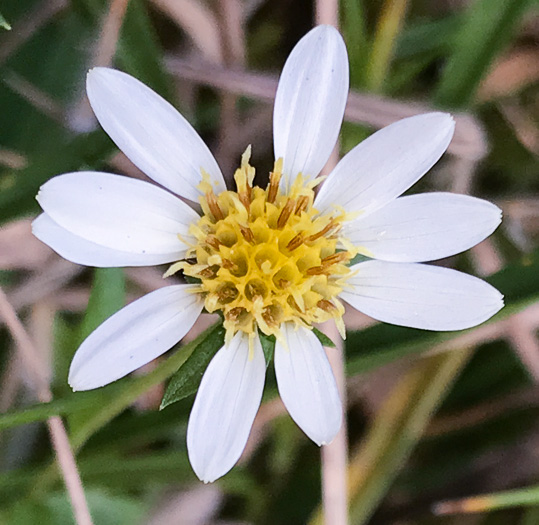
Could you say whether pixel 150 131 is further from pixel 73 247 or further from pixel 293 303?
pixel 293 303

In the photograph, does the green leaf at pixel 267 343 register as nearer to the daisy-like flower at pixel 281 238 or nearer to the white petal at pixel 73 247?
the daisy-like flower at pixel 281 238

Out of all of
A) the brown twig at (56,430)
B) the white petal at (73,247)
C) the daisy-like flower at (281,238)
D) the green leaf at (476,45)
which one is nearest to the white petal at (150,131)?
the daisy-like flower at (281,238)

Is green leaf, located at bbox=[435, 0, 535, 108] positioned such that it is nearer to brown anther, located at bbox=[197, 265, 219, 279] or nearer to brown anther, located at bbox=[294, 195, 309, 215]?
brown anther, located at bbox=[294, 195, 309, 215]

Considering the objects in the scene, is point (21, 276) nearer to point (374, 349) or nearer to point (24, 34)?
point (24, 34)

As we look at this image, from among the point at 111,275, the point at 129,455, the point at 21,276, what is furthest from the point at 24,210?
the point at 129,455

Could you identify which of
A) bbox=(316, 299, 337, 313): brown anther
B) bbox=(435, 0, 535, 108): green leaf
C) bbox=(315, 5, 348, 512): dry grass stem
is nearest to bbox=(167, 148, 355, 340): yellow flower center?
bbox=(316, 299, 337, 313): brown anther

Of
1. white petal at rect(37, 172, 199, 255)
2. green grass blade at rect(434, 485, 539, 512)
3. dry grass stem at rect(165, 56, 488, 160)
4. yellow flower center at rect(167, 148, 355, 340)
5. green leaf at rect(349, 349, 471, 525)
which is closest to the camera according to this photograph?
white petal at rect(37, 172, 199, 255)

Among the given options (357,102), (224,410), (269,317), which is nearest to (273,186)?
(269,317)
